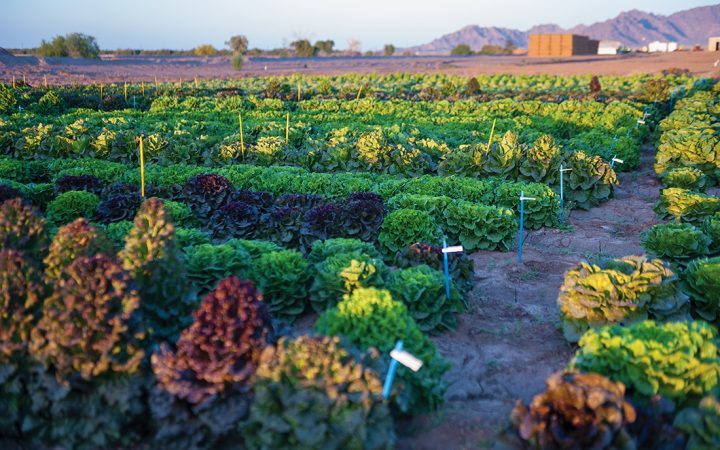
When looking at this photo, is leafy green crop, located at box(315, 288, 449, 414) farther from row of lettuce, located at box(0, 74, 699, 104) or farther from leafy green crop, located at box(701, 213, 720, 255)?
row of lettuce, located at box(0, 74, 699, 104)

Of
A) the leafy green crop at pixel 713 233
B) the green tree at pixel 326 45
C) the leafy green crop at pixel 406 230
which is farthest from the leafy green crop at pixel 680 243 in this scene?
the green tree at pixel 326 45

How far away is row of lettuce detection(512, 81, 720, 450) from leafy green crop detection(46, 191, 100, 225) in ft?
23.1

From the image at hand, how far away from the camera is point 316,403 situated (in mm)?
3701

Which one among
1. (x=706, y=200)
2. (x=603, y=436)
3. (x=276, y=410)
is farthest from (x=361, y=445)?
(x=706, y=200)

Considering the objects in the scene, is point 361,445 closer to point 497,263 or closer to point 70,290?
point 70,290

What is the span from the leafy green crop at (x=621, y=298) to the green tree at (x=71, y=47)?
76485 mm

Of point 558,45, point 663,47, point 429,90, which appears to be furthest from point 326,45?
point 429,90

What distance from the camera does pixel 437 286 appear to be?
243 inches

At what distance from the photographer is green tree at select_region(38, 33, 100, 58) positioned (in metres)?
69.5

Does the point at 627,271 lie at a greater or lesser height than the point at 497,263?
greater

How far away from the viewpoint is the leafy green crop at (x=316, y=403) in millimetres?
3676

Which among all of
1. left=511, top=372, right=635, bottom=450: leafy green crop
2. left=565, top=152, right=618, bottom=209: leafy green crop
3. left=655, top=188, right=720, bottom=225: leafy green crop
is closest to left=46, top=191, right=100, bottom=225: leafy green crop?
left=511, top=372, right=635, bottom=450: leafy green crop

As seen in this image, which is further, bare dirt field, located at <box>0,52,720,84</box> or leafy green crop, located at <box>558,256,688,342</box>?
bare dirt field, located at <box>0,52,720,84</box>

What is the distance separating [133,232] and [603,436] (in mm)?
3971
